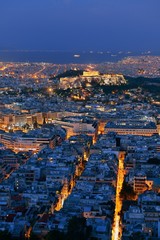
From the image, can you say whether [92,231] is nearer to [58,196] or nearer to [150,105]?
[58,196]

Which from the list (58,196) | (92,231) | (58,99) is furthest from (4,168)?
(58,99)

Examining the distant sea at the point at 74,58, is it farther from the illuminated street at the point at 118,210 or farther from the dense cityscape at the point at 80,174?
the illuminated street at the point at 118,210

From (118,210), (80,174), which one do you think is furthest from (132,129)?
(118,210)

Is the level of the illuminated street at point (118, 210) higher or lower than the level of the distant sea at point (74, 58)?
lower

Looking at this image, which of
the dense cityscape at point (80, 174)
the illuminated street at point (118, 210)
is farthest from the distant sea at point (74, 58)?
the illuminated street at point (118, 210)

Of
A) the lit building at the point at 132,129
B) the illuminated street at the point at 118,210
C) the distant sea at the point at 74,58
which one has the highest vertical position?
the distant sea at the point at 74,58

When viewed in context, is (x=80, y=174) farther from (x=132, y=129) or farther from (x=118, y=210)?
(x=132, y=129)

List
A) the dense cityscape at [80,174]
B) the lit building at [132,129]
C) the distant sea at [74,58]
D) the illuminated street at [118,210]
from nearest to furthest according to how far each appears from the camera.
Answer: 1. the dense cityscape at [80,174]
2. the illuminated street at [118,210]
3. the lit building at [132,129]
4. the distant sea at [74,58]

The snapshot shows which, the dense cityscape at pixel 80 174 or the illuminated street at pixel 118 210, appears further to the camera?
the illuminated street at pixel 118 210
